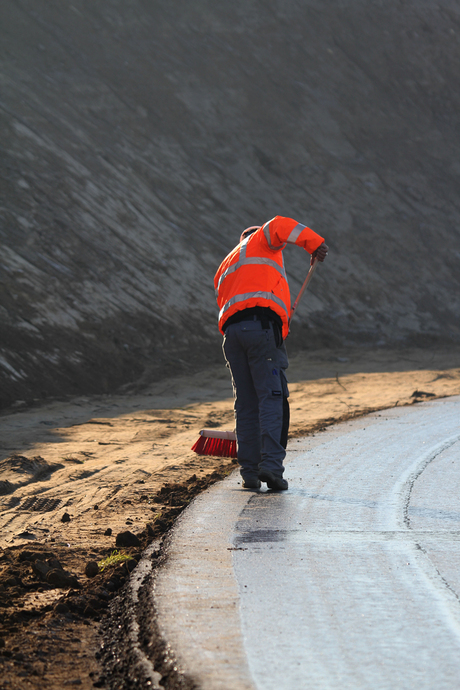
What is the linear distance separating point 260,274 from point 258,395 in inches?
34.2

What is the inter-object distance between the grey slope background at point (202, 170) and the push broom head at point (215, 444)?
16.6ft

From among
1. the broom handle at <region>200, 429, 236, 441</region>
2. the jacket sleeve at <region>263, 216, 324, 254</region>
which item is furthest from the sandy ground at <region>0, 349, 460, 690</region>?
the jacket sleeve at <region>263, 216, 324, 254</region>

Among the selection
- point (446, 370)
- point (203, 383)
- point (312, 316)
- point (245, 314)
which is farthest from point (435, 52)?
point (245, 314)

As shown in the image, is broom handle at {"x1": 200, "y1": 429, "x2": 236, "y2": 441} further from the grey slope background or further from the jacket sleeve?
the grey slope background

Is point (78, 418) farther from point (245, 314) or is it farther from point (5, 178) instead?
point (5, 178)

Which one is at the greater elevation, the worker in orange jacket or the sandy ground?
the worker in orange jacket

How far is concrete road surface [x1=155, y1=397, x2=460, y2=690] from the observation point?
2.12 meters

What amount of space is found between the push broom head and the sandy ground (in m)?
0.21

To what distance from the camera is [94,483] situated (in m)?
5.42

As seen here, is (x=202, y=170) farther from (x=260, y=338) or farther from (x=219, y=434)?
(x=260, y=338)

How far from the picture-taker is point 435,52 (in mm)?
27266

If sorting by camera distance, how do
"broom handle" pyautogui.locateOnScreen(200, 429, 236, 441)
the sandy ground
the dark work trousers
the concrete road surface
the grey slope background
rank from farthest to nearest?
1. the grey slope background
2. "broom handle" pyautogui.locateOnScreen(200, 429, 236, 441)
3. the dark work trousers
4. the sandy ground
5. the concrete road surface

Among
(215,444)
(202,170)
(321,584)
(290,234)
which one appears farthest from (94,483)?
(202,170)

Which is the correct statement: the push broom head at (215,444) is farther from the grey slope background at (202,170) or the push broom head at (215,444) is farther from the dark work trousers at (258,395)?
the grey slope background at (202,170)
